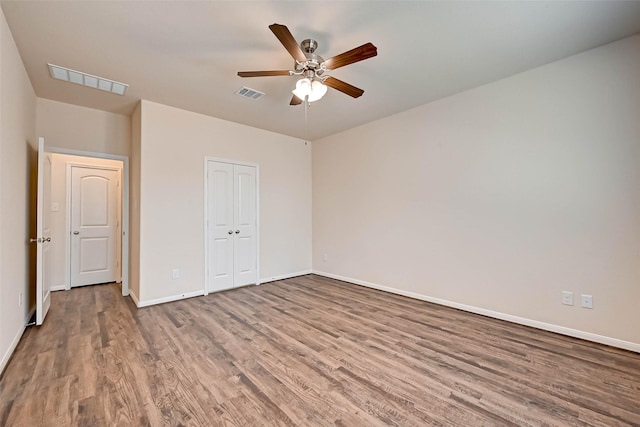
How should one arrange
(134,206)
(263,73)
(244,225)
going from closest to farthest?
1. (263,73)
2. (134,206)
3. (244,225)

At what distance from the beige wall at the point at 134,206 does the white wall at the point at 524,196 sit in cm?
340

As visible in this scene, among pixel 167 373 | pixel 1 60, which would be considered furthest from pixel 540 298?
pixel 1 60

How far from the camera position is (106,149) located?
3992mm

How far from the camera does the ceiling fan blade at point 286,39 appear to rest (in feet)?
5.80

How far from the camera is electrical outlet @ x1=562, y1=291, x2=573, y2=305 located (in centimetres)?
268

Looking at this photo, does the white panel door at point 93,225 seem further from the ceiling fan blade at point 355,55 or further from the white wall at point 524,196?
the ceiling fan blade at point 355,55

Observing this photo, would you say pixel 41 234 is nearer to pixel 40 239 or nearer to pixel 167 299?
pixel 40 239

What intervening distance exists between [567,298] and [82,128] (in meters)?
6.20

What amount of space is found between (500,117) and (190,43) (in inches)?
130

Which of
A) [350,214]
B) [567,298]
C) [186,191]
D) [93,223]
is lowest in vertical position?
[567,298]

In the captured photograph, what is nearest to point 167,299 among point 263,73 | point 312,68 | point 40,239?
point 40,239

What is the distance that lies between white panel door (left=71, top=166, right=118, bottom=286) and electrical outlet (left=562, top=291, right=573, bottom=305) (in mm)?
6613

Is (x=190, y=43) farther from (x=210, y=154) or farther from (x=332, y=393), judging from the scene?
(x=332, y=393)

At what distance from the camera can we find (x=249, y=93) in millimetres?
3408
